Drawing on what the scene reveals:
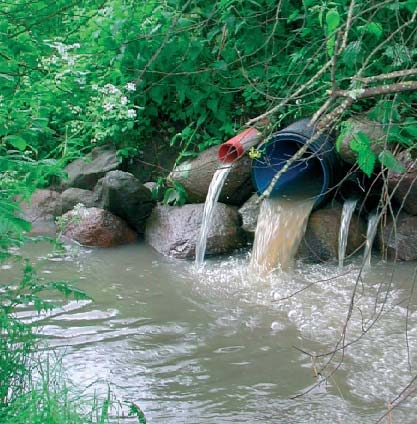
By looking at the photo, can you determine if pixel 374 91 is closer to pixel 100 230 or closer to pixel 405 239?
pixel 405 239

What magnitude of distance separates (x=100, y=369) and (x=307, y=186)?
383cm

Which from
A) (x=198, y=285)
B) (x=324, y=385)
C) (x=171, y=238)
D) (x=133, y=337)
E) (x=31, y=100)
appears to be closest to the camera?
(x=31, y=100)

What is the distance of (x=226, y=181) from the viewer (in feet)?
26.2

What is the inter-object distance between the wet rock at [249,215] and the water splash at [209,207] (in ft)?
1.08

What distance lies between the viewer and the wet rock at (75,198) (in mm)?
8539

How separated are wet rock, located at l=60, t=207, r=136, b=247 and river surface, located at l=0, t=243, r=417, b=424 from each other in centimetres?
62

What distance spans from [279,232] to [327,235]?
47 centimetres

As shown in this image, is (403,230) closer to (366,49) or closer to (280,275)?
(280,275)

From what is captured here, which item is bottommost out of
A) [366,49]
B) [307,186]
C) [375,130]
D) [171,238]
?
[171,238]

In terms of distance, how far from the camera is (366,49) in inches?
266

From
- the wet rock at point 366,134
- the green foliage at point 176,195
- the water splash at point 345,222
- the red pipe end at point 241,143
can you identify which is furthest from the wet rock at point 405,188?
the green foliage at point 176,195

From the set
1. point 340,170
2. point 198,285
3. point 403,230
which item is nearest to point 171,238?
point 198,285

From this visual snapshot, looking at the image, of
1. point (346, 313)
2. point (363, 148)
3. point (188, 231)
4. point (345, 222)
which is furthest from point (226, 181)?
point (363, 148)

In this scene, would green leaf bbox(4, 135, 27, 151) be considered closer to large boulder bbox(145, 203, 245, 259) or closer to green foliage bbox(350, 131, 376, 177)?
green foliage bbox(350, 131, 376, 177)
